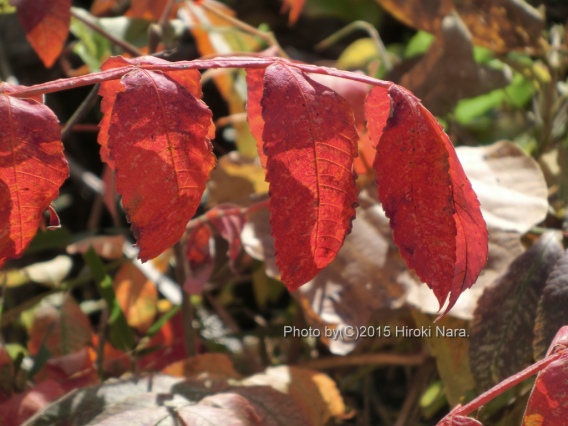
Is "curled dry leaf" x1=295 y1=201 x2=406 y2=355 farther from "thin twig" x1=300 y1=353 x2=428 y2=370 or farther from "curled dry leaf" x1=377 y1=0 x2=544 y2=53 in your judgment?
"curled dry leaf" x1=377 y1=0 x2=544 y2=53

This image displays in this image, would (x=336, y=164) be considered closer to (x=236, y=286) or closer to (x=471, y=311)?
(x=471, y=311)

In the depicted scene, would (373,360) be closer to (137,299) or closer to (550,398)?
(137,299)

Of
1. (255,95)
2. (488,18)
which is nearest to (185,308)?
(255,95)

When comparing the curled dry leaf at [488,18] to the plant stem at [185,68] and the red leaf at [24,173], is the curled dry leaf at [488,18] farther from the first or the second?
the red leaf at [24,173]

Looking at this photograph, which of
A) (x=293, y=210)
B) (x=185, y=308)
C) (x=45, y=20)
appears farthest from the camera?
(x=185, y=308)

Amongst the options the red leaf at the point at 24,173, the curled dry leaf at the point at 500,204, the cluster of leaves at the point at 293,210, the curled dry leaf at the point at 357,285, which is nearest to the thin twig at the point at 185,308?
the cluster of leaves at the point at 293,210

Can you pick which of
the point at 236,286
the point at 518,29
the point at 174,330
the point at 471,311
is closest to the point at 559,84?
the point at 518,29

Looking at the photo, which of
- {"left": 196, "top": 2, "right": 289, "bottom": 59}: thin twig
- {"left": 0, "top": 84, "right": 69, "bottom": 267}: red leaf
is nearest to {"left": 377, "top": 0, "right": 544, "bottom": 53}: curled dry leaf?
{"left": 196, "top": 2, "right": 289, "bottom": 59}: thin twig
